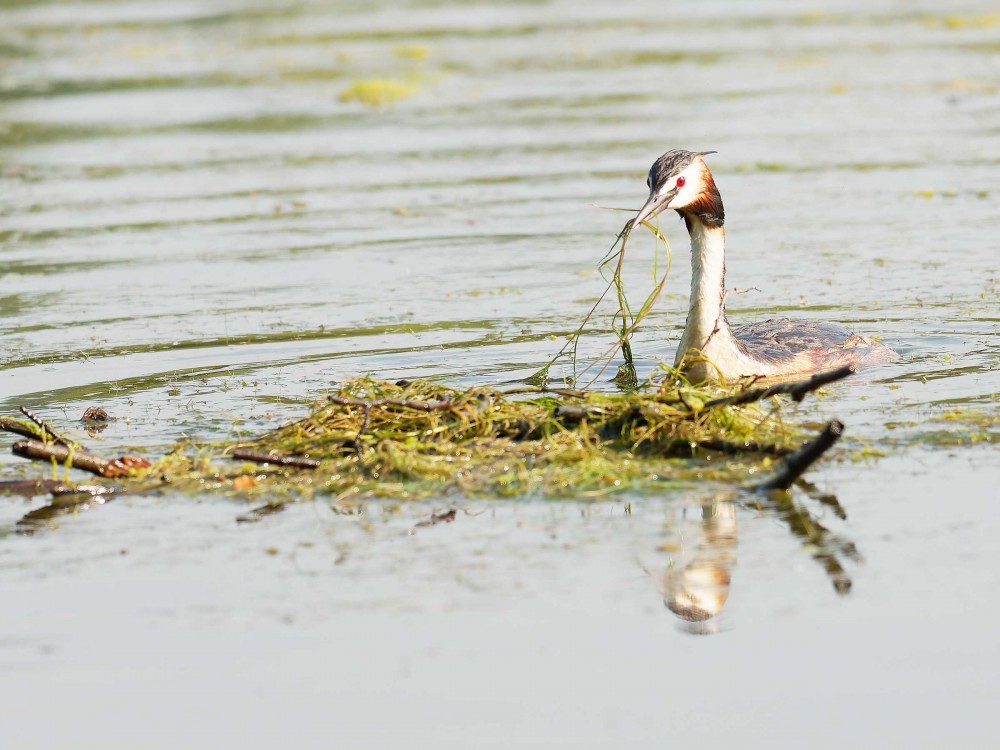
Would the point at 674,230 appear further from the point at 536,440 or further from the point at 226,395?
the point at 536,440

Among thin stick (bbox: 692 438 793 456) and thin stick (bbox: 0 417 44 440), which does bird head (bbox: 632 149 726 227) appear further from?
thin stick (bbox: 0 417 44 440)

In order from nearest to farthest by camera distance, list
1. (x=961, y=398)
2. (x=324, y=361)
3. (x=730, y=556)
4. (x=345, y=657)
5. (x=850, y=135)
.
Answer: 1. (x=345, y=657)
2. (x=730, y=556)
3. (x=961, y=398)
4. (x=324, y=361)
5. (x=850, y=135)

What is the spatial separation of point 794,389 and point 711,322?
240 centimetres

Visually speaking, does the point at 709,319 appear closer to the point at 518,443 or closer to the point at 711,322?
the point at 711,322

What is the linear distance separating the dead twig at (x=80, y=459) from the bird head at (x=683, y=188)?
2835 millimetres

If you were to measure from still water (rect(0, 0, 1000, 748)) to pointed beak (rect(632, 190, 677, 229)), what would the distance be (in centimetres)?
137

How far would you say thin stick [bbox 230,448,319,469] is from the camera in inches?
297

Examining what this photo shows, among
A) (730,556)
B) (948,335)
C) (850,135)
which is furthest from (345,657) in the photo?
(850,135)

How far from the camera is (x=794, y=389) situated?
7000 millimetres

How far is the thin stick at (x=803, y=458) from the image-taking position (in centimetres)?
649

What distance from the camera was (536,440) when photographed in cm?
801

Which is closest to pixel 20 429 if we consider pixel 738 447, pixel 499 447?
pixel 499 447

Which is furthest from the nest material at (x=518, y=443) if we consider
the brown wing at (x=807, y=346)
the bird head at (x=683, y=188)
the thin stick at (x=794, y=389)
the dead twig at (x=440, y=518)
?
the brown wing at (x=807, y=346)

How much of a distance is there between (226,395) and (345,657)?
426 centimetres
